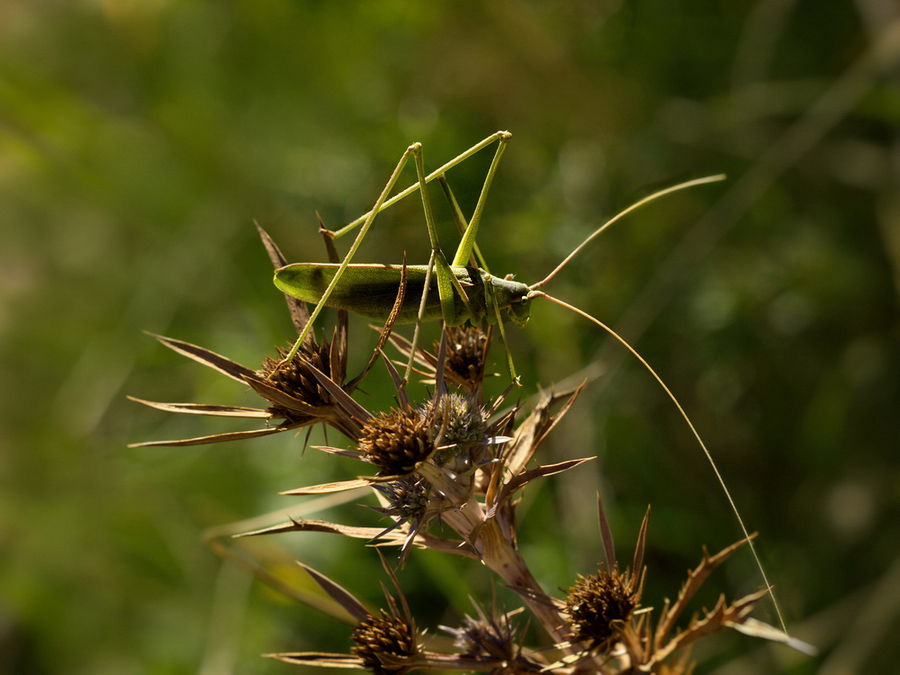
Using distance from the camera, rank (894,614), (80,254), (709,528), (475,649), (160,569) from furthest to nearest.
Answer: (80,254) → (160,569) → (709,528) → (894,614) → (475,649)

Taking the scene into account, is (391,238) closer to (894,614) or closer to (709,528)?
(709,528)

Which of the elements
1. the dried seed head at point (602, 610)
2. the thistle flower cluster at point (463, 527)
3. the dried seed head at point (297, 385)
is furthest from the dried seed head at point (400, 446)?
the dried seed head at point (602, 610)

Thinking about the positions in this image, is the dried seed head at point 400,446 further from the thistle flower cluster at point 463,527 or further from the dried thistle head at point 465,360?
the dried thistle head at point 465,360

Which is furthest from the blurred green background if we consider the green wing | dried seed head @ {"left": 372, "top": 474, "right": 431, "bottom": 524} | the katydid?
dried seed head @ {"left": 372, "top": 474, "right": 431, "bottom": 524}

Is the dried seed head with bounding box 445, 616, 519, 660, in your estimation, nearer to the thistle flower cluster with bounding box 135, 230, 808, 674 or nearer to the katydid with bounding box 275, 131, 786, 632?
the thistle flower cluster with bounding box 135, 230, 808, 674

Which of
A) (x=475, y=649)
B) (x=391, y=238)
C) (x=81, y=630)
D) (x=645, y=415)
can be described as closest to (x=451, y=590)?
(x=475, y=649)

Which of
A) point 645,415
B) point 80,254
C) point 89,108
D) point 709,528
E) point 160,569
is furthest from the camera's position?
point 80,254

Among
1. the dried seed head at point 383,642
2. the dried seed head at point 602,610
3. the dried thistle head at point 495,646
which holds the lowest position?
the dried seed head at point 383,642
